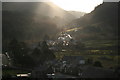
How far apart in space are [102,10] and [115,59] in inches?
3171

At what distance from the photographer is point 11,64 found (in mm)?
39812

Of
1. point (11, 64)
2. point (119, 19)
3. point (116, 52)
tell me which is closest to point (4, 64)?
point (11, 64)

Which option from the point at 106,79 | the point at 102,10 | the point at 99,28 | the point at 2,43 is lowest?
the point at 106,79

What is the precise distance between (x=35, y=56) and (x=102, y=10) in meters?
88.1

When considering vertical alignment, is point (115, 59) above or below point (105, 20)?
below

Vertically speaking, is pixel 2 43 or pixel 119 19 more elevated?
pixel 119 19

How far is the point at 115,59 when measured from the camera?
4525 cm

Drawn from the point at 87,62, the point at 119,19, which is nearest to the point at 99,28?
the point at 119,19

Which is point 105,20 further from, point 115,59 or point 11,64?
point 11,64

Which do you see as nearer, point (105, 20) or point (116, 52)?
point (116, 52)

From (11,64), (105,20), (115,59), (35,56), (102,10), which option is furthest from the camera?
(102,10)

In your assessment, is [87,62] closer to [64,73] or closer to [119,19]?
[64,73]

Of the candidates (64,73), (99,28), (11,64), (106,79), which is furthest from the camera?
(99,28)

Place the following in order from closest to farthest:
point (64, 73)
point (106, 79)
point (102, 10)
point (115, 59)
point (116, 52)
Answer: point (106, 79) → point (64, 73) → point (115, 59) → point (116, 52) → point (102, 10)
